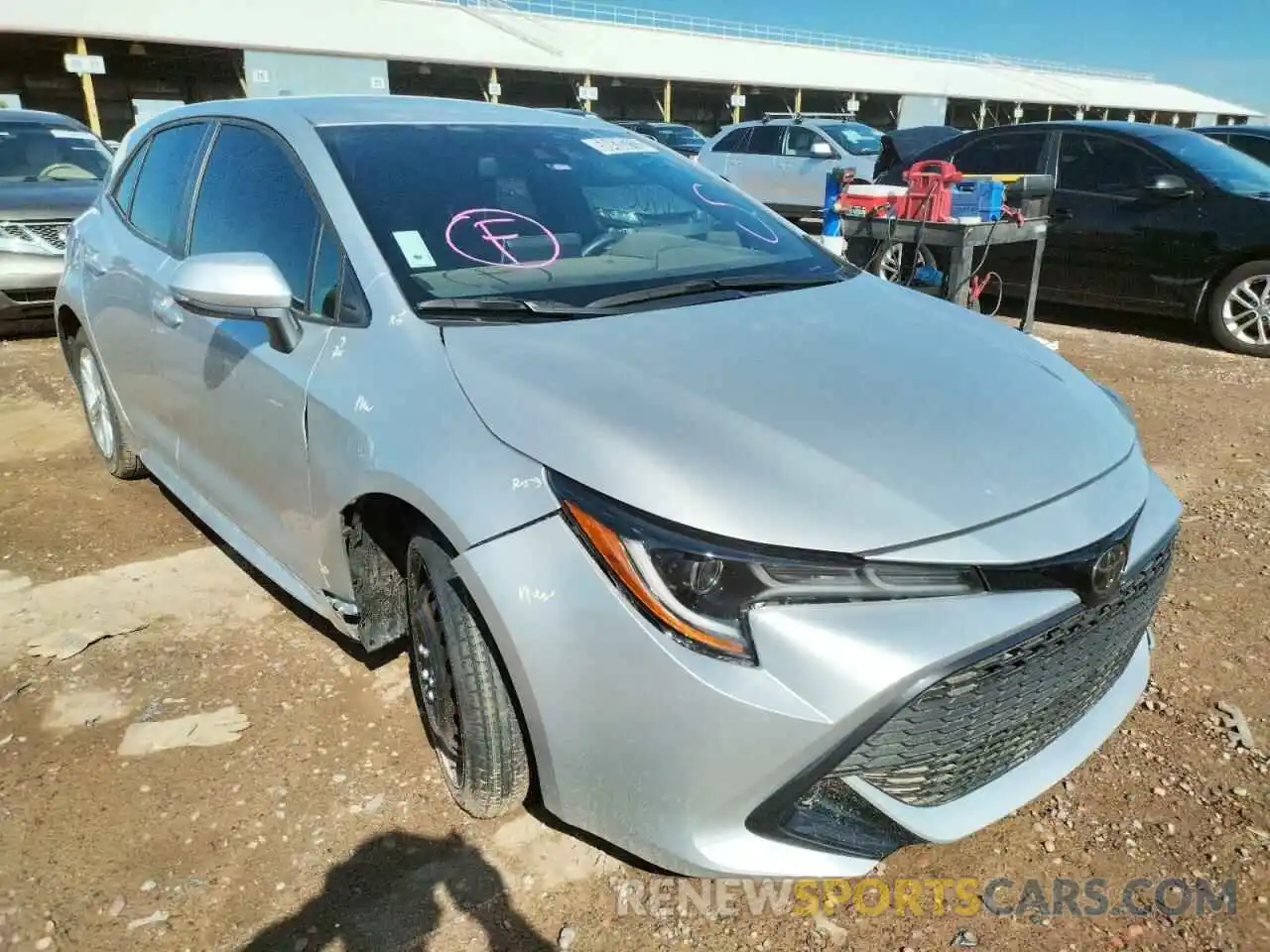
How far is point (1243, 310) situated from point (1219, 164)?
1128 millimetres

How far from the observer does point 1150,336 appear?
7176 mm

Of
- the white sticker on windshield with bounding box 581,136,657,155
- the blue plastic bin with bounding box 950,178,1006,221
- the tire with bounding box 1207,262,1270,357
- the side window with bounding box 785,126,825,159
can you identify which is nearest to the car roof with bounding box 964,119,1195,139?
the tire with bounding box 1207,262,1270,357

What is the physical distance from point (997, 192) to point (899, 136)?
14.2 feet

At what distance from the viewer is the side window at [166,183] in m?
3.14

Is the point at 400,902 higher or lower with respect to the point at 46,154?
lower

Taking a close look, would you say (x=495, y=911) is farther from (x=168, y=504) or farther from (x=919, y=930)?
(x=168, y=504)

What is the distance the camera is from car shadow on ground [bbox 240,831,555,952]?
187 cm

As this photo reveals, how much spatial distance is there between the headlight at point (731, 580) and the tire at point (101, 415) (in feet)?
10.1

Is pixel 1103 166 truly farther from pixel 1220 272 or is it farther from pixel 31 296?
pixel 31 296

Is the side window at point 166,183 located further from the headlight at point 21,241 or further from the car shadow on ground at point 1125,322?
the car shadow on ground at point 1125,322

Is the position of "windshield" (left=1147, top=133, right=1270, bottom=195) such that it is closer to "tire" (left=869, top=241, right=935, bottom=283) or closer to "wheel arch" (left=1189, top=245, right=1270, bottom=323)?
"wheel arch" (left=1189, top=245, right=1270, bottom=323)

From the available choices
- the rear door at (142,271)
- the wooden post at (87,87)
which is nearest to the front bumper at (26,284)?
the rear door at (142,271)

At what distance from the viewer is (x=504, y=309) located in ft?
7.13

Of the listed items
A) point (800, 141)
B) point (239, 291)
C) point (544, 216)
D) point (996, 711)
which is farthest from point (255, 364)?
point (800, 141)
